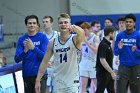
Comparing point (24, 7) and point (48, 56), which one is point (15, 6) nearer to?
point (24, 7)

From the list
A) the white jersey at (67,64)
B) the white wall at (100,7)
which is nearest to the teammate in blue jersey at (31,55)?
the white jersey at (67,64)

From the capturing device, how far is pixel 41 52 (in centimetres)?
705

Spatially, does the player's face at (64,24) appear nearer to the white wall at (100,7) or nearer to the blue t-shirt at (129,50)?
the blue t-shirt at (129,50)

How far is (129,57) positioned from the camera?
8.24m

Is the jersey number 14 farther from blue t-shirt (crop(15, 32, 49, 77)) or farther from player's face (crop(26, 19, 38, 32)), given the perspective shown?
player's face (crop(26, 19, 38, 32))

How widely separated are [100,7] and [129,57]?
8.23 meters

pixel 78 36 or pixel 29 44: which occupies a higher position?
pixel 78 36

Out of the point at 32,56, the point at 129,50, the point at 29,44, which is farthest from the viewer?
the point at 129,50

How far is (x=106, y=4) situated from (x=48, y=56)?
10305 millimetres

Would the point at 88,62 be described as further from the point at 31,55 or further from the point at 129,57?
the point at 31,55

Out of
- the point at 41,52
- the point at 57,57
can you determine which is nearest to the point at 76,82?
the point at 57,57

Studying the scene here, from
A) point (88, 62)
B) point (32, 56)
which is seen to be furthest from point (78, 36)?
point (88, 62)

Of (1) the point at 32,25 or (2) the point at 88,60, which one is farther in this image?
(2) the point at 88,60

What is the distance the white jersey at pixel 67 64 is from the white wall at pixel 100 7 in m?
10.1
